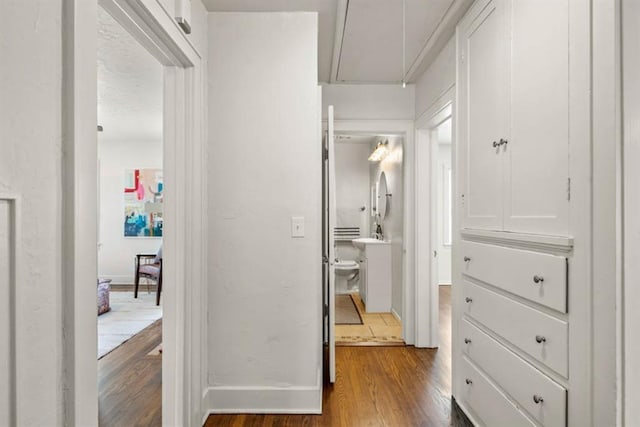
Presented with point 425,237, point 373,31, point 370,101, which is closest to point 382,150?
point 370,101

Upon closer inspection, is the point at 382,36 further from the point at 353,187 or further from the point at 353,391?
the point at 353,187

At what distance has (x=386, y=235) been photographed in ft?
15.4

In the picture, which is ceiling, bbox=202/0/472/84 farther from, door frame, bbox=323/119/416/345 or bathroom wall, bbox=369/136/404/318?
bathroom wall, bbox=369/136/404/318

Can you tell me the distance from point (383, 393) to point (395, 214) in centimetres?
216

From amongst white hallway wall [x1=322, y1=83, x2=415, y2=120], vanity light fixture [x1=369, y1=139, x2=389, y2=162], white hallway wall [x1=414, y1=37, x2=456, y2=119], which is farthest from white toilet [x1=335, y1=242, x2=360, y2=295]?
white hallway wall [x1=414, y1=37, x2=456, y2=119]

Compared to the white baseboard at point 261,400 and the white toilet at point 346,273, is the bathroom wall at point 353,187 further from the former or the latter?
the white baseboard at point 261,400

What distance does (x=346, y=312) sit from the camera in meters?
4.38

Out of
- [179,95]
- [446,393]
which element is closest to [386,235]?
[446,393]

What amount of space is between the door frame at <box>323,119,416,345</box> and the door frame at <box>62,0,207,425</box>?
1599mm

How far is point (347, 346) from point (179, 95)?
2.50 m

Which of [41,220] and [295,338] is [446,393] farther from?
[41,220]

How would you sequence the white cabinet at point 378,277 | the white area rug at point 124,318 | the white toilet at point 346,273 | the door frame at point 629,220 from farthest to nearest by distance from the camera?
1. the white toilet at point 346,273
2. the white cabinet at point 378,277
3. the white area rug at point 124,318
4. the door frame at point 629,220

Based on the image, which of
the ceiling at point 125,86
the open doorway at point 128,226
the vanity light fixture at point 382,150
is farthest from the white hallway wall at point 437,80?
the ceiling at point 125,86

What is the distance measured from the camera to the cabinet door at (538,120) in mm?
1350
